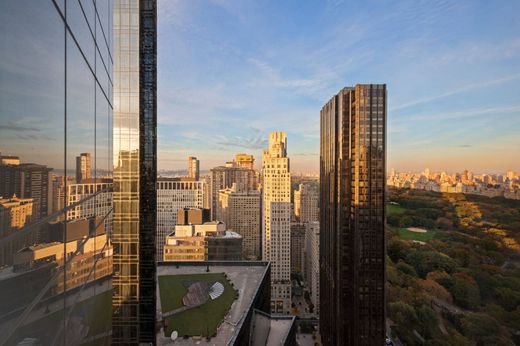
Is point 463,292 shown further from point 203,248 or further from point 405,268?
point 203,248

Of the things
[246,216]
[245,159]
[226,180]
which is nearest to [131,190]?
[246,216]

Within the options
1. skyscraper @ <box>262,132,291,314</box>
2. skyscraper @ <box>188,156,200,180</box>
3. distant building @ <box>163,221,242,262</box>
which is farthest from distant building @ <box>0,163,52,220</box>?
skyscraper @ <box>188,156,200,180</box>

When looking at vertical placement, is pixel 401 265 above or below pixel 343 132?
below

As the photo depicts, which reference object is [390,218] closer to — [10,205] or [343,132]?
[343,132]

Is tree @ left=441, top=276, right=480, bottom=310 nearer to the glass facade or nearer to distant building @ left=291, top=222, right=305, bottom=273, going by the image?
the glass facade

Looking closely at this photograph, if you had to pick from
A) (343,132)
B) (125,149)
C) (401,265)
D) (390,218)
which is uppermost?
(343,132)

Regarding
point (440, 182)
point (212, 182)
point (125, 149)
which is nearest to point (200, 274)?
point (125, 149)

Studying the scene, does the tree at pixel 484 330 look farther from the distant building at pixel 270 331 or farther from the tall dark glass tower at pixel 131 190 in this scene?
the tall dark glass tower at pixel 131 190
